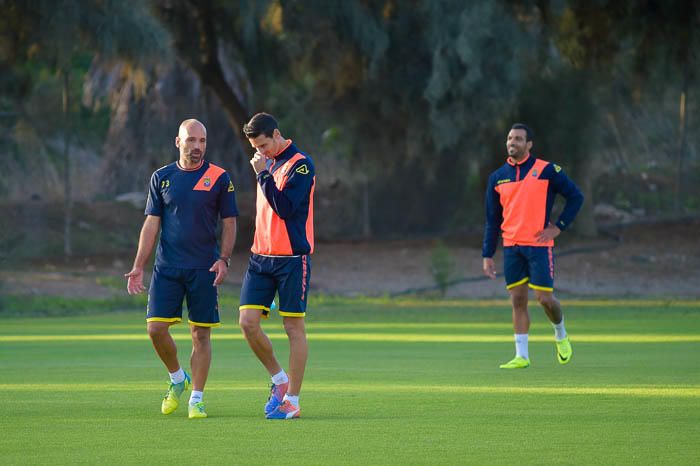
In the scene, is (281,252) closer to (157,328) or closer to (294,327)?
(294,327)

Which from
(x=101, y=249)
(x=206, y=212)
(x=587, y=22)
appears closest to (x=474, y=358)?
(x=206, y=212)

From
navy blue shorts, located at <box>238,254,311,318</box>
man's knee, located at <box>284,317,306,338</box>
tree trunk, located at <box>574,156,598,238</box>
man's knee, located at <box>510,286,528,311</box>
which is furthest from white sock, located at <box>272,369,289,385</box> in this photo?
tree trunk, located at <box>574,156,598,238</box>

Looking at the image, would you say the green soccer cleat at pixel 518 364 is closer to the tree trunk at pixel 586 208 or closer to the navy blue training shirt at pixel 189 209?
the navy blue training shirt at pixel 189 209

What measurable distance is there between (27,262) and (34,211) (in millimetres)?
7229

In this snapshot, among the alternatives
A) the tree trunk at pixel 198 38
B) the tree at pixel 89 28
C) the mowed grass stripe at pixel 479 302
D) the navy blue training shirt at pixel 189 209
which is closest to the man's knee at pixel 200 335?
→ the navy blue training shirt at pixel 189 209

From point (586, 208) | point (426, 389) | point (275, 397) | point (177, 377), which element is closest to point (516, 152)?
point (426, 389)

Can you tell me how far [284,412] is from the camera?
10.8 meters

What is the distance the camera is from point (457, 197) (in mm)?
45562

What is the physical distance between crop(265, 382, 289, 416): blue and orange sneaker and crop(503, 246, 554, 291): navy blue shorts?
536cm

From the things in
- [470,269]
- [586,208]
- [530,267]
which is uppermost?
[530,267]

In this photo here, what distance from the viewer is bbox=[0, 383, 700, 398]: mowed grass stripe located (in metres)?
12.4

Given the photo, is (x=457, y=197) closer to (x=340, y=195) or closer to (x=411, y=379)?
(x=340, y=195)

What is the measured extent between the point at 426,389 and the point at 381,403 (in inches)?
51.1

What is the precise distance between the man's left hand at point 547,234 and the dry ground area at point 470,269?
61.9 feet
